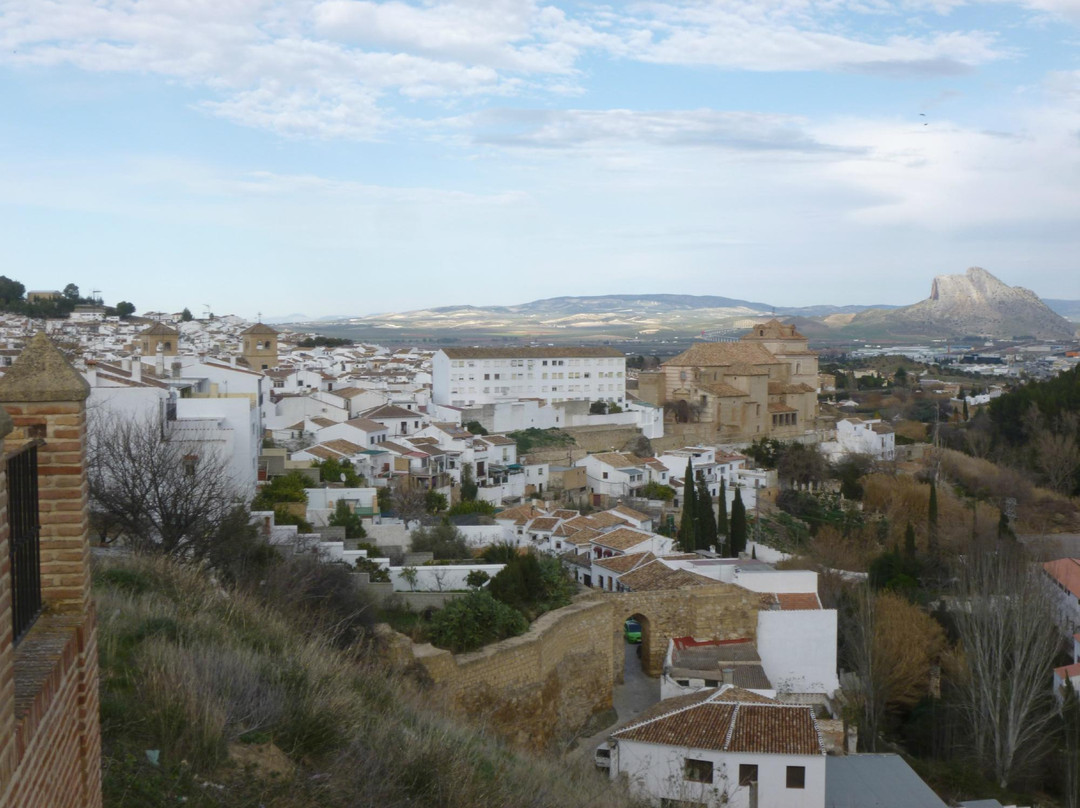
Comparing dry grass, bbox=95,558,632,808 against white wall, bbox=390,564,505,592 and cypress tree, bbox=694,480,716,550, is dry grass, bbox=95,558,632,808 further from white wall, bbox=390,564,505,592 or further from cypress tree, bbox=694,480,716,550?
cypress tree, bbox=694,480,716,550

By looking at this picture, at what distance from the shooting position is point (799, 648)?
47.3 feet

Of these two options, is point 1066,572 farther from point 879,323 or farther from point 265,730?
point 879,323

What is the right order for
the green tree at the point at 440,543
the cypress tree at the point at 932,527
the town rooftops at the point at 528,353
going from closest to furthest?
1. the green tree at the point at 440,543
2. the cypress tree at the point at 932,527
3. the town rooftops at the point at 528,353

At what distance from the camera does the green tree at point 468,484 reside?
26973 mm

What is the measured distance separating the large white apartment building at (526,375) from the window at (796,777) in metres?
31.7

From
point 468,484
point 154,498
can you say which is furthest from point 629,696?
point 468,484

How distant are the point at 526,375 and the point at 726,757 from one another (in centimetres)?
3446

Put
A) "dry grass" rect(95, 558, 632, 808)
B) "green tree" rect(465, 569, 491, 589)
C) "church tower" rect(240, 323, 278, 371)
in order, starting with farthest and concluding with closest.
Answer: "church tower" rect(240, 323, 278, 371) < "green tree" rect(465, 569, 491, 589) < "dry grass" rect(95, 558, 632, 808)

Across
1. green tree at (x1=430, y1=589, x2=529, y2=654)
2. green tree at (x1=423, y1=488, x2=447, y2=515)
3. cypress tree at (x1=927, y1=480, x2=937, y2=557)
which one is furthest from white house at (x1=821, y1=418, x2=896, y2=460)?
green tree at (x1=430, y1=589, x2=529, y2=654)

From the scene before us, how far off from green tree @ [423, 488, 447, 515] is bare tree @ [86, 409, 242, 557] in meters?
9.98

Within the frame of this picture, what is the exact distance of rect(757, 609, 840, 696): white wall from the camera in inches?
564

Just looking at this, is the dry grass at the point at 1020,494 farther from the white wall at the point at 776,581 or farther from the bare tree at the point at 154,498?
the bare tree at the point at 154,498

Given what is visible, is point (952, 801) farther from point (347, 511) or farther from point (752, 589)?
point (347, 511)

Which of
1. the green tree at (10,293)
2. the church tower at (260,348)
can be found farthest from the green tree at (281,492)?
the green tree at (10,293)
